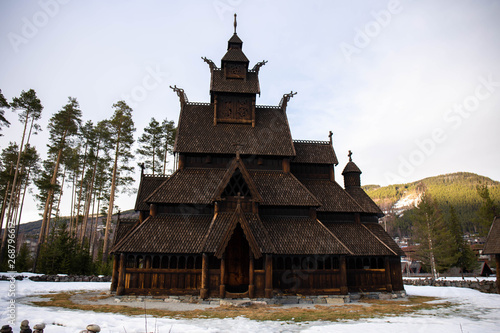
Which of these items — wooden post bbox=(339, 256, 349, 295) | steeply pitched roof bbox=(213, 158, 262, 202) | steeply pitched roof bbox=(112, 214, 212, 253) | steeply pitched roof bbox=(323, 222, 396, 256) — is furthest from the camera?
steeply pitched roof bbox=(323, 222, 396, 256)

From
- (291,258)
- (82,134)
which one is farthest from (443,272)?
(82,134)

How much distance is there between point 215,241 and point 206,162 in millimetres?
7628

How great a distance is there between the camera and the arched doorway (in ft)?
66.4

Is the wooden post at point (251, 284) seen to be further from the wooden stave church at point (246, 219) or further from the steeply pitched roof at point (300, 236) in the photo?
the steeply pitched roof at point (300, 236)

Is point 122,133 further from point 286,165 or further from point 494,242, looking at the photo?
point 494,242

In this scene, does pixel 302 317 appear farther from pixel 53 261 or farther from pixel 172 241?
pixel 53 261

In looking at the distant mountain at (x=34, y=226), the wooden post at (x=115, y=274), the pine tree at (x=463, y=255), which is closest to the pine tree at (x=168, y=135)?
the wooden post at (x=115, y=274)

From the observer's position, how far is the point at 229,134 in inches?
995

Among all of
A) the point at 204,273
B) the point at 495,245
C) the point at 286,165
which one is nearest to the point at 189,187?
the point at 204,273

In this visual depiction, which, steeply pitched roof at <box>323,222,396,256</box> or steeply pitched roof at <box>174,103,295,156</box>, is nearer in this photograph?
steeply pitched roof at <box>323,222,396,256</box>

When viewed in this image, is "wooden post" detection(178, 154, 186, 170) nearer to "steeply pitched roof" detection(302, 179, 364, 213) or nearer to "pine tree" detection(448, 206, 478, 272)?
"steeply pitched roof" detection(302, 179, 364, 213)

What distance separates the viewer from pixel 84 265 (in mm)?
31141

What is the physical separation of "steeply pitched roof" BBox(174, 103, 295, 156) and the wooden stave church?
88 millimetres

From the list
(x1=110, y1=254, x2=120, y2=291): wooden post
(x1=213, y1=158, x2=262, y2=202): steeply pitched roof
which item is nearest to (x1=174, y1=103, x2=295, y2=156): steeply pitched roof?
(x1=213, y1=158, x2=262, y2=202): steeply pitched roof
